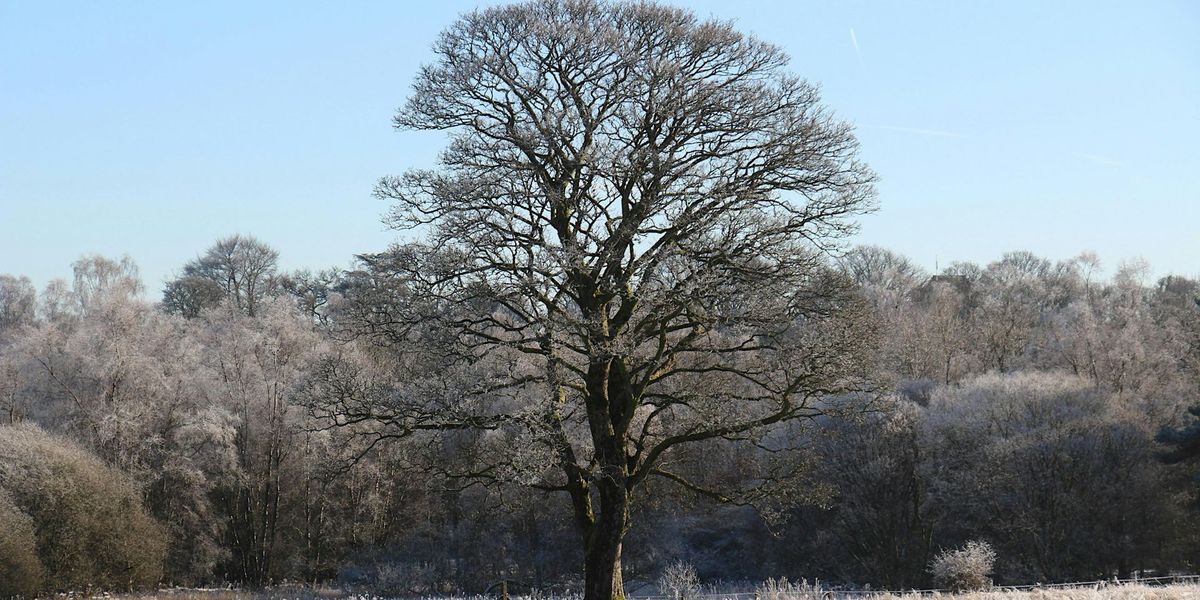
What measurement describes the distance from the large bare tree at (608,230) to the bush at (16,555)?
17.8 metres

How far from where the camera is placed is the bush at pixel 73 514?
28.4 metres

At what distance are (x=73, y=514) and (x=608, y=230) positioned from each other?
71.3ft

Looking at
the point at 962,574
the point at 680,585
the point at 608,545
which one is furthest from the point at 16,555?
the point at 962,574

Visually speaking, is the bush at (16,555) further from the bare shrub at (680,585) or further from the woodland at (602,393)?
the bare shrub at (680,585)

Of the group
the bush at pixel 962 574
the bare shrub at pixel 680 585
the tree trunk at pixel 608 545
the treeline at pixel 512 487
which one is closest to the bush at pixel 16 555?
the treeline at pixel 512 487

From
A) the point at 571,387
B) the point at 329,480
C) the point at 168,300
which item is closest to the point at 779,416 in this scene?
the point at 571,387

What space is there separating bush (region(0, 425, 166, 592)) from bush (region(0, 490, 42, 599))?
22 cm

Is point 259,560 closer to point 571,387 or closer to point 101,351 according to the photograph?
point 101,351

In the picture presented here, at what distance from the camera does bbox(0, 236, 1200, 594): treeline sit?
1131 inches

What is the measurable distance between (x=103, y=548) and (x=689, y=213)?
2319cm

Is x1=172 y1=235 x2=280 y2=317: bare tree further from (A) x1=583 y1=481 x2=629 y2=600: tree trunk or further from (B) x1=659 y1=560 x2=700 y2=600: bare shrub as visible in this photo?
(A) x1=583 y1=481 x2=629 y2=600: tree trunk

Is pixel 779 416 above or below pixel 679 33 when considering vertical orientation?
below

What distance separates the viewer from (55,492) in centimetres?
2862

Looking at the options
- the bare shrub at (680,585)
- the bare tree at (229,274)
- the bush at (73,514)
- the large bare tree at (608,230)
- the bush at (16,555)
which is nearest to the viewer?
the large bare tree at (608,230)
